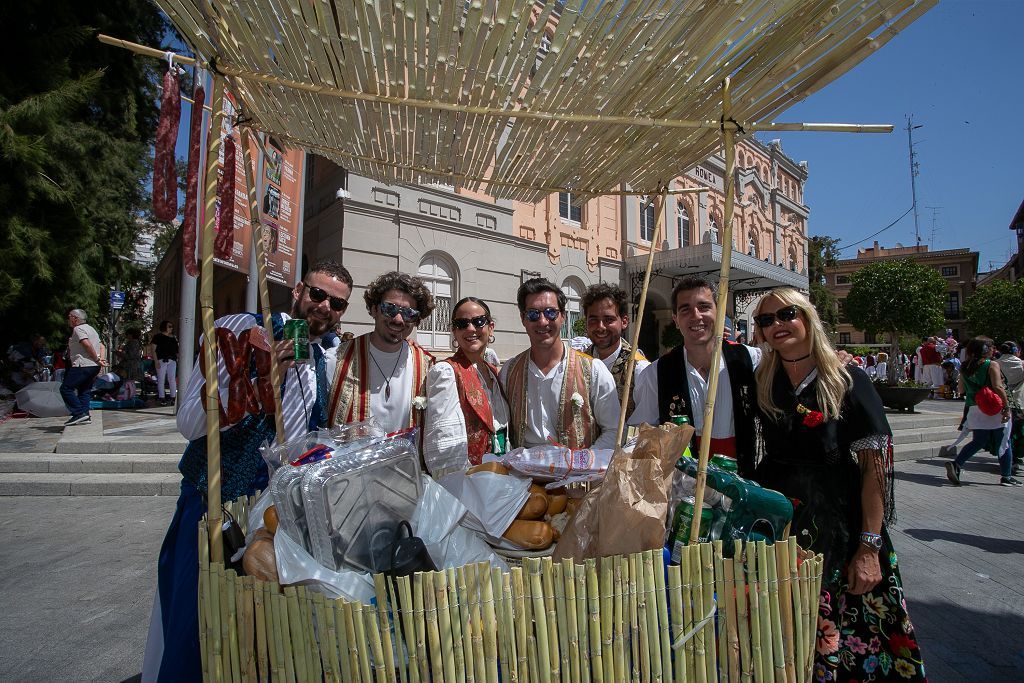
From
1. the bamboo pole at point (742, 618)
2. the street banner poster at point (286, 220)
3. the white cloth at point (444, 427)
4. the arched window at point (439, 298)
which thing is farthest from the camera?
the arched window at point (439, 298)

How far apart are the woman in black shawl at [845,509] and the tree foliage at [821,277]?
32.4 meters

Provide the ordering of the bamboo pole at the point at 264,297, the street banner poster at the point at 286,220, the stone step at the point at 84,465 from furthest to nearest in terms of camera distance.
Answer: the street banner poster at the point at 286,220
the stone step at the point at 84,465
the bamboo pole at the point at 264,297

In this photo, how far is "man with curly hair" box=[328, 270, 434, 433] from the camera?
2387 millimetres

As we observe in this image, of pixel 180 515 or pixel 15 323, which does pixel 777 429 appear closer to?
pixel 180 515

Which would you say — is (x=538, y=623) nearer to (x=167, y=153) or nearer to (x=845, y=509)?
(x=845, y=509)

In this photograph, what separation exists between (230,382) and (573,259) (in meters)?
14.8

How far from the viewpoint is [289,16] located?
1.37 meters

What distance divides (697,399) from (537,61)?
5.12 feet

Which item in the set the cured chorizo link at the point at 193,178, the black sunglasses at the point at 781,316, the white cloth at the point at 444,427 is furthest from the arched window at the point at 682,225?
the cured chorizo link at the point at 193,178

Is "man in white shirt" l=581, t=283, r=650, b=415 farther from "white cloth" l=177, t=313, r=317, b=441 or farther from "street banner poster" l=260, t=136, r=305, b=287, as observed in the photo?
"street banner poster" l=260, t=136, r=305, b=287

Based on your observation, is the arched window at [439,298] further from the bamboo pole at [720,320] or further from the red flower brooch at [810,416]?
the bamboo pole at [720,320]

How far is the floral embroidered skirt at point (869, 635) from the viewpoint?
6.57ft

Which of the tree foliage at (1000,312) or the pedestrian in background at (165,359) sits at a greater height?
the tree foliage at (1000,312)

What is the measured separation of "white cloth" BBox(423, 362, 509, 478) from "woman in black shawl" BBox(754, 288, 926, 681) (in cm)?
131
